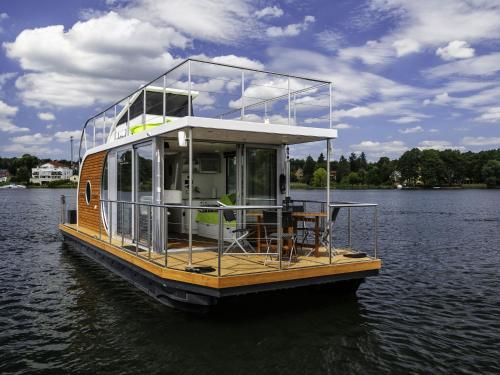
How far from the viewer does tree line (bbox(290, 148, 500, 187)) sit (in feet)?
361

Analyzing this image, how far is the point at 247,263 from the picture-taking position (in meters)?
7.81

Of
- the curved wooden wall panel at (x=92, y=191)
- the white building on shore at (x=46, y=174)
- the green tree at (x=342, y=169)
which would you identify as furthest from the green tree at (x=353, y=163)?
the curved wooden wall panel at (x=92, y=191)

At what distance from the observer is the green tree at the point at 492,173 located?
347 feet

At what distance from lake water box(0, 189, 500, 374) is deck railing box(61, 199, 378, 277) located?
897mm

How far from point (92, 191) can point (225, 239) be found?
458 centimetres

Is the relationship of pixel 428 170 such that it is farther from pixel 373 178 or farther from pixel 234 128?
pixel 234 128

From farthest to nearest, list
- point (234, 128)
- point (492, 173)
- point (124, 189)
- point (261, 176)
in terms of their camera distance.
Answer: point (492, 173) → point (124, 189) → point (261, 176) → point (234, 128)

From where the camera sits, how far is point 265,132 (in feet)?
27.7

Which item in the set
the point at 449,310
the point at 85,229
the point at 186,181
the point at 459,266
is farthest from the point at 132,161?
the point at 459,266

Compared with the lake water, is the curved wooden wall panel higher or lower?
higher

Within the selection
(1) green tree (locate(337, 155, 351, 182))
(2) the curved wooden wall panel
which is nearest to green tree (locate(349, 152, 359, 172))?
(1) green tree (locate(337, 155, 351, 182))

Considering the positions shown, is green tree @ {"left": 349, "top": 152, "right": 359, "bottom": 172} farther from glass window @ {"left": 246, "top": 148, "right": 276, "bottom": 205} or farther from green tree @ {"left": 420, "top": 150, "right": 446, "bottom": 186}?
glass window @ {"left": 246, "top": 148, "right": 276, "bottom": 205}

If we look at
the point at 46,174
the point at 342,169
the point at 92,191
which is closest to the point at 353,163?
the point at 342,169

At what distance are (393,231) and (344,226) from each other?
10.3ft
